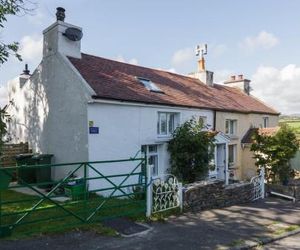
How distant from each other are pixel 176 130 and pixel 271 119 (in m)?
13.5

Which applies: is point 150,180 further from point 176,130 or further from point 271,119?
point 271,119

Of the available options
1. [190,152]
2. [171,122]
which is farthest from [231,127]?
[190,152]

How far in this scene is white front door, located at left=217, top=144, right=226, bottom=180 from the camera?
66.4 feet

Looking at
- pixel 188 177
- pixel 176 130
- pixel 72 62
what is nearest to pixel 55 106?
pixel 72 62

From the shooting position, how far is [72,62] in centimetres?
1548

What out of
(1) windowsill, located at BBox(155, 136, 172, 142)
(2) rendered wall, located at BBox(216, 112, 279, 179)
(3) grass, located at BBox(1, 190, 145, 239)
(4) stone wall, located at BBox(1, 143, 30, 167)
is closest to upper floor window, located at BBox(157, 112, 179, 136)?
(1) windowsill, located at BBox(155, 136, 172, 142)

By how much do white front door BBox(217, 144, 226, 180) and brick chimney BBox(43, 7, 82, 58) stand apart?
31.1ft

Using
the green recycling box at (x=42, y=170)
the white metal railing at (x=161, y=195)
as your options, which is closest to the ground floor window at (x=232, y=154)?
the green recycling box at (x=42, y=170)

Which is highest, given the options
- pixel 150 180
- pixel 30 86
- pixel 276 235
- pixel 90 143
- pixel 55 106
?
pixel 30 86

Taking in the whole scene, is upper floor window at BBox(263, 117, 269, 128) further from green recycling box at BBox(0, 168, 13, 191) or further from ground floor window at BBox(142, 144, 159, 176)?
green recycling box at BBox(0, 168, 13, 191)

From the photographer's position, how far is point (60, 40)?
15.2 m

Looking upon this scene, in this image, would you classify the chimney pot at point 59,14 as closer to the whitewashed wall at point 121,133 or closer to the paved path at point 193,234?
the whitewashed wall at point 121,133

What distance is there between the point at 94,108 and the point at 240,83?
19.7 metres

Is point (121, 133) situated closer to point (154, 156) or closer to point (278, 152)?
point (154, 156)
